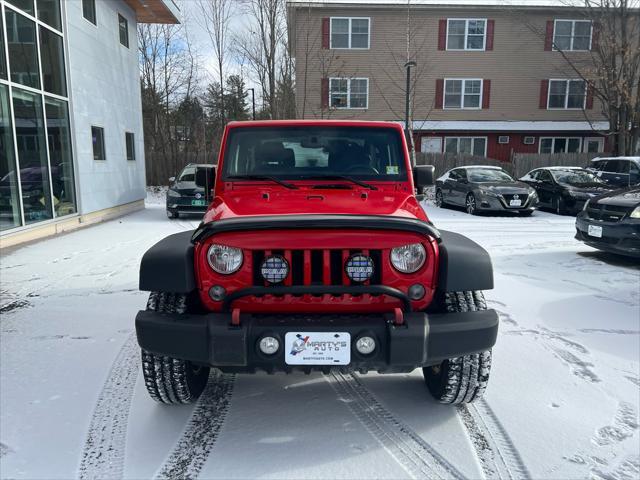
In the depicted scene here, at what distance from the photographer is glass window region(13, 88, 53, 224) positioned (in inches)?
345

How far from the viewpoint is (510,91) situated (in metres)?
23.6

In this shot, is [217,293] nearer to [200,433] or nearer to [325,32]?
[200,433]

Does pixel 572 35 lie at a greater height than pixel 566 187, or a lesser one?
greater

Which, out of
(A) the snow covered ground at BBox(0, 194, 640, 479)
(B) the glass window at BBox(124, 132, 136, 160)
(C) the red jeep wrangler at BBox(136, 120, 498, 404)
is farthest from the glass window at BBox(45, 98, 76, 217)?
(C) the red jeep wrangler at BBox(136, 120, 498, 404)

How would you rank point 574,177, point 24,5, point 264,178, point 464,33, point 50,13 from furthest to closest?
1. point 464,33
2. point 574,177
3. point 50,13
4. point 24,5
5. point 264,178

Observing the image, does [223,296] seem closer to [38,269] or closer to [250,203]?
[250,203]

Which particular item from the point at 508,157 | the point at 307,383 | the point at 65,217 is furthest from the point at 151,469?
the point at 508,157

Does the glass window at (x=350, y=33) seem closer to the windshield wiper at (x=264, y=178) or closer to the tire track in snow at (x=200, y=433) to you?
the windshield wiper at (x=264, y=178)

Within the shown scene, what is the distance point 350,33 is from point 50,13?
15.2m

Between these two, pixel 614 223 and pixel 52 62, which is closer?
pixel 614 223

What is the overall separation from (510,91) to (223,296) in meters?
24.4

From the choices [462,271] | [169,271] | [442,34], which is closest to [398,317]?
[462,271]

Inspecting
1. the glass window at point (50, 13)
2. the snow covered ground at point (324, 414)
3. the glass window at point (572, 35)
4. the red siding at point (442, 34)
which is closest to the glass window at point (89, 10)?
the glass window at point (50, 13)

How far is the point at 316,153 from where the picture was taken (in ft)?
12.2
